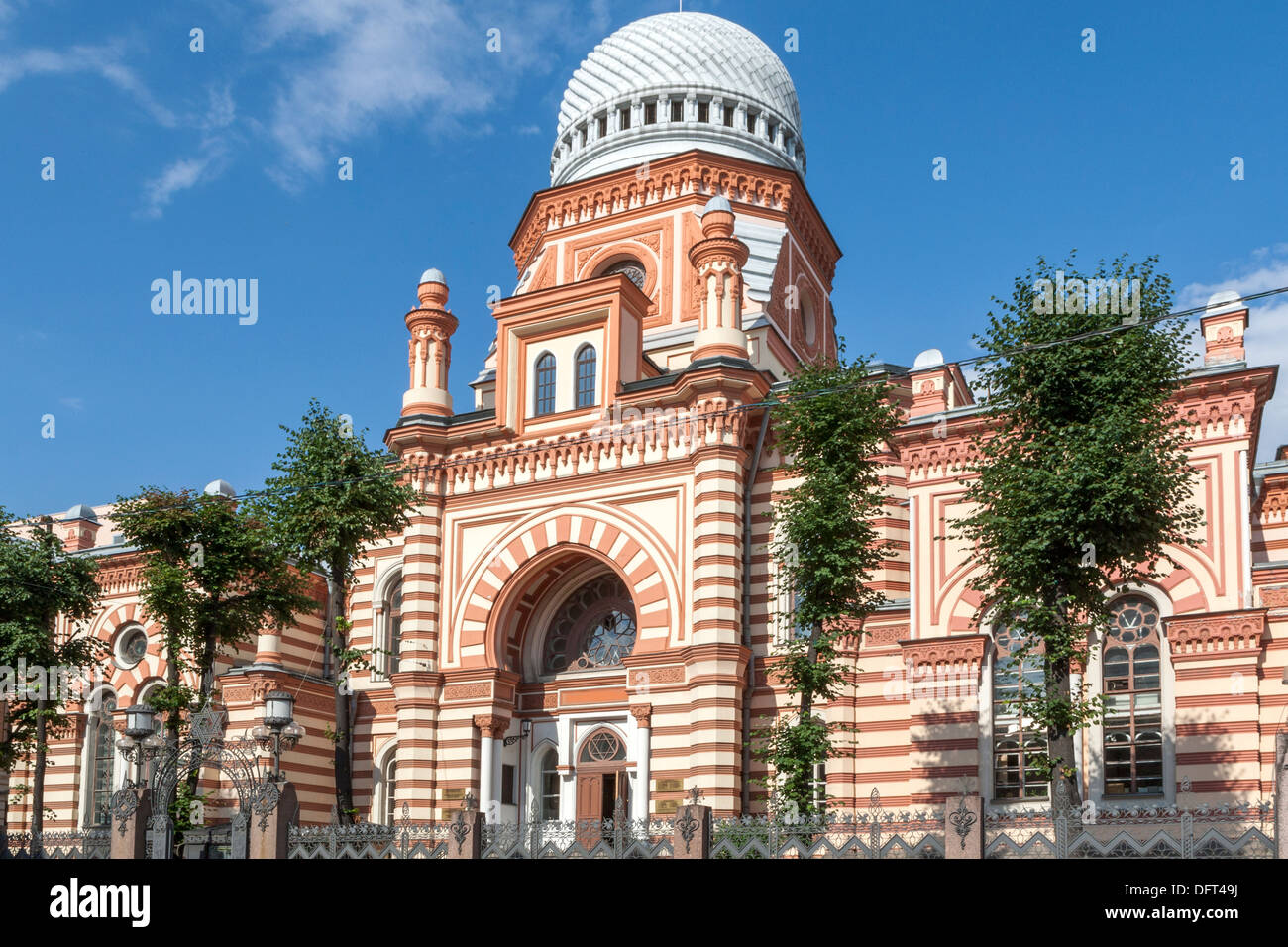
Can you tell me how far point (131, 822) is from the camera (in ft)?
87.5

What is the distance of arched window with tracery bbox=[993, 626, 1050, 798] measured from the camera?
27.8m

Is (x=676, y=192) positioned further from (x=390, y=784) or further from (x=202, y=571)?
(x=390, y=784)

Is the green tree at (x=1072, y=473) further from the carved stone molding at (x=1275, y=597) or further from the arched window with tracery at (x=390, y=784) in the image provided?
the arched window with tracery at (x=390, y=784)

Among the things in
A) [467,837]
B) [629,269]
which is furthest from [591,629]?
[629,269]

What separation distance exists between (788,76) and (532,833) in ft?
101

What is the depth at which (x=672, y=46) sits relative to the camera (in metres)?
45.5

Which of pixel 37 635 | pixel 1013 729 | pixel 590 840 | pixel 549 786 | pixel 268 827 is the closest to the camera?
pixel 590 840

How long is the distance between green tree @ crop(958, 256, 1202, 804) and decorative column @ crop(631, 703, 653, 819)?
8536 mm

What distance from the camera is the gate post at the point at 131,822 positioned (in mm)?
26531

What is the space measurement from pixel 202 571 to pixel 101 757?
37.7 feet

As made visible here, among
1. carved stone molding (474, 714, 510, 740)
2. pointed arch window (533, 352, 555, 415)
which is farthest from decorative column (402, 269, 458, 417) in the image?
carved stone molding (474, 714, 510, 740)

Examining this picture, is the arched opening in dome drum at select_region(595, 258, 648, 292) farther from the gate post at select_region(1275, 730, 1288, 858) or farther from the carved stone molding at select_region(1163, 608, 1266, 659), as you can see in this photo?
the gate post at select_region(1275, 730, 1288, 858)

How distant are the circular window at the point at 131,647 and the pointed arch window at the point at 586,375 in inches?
641
